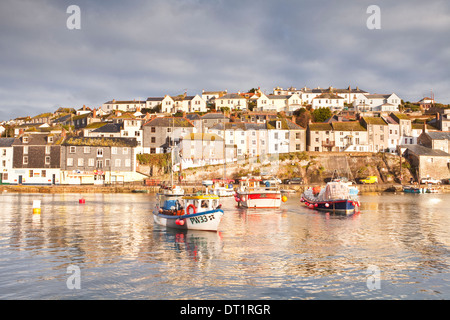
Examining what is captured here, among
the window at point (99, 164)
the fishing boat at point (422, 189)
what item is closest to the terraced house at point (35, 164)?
the window at point (99, 164)

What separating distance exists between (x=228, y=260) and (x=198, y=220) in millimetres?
8615

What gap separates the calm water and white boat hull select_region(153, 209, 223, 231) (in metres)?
0.66

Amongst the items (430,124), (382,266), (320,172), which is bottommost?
(382,266)

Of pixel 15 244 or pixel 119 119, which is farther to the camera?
pixel 119 119

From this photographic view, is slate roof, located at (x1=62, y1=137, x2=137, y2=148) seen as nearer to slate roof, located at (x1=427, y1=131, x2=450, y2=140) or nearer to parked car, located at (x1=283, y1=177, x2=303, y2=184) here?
parked car, located at (x1=283, y1=177, x2=303, y2=184)

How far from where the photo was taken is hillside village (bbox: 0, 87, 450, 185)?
7906cm

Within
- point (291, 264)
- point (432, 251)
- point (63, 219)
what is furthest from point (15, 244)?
point (432, 251)

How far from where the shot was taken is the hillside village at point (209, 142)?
79062mm

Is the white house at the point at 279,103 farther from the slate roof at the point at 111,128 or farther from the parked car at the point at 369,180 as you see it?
the slate roof at the point at 111,128

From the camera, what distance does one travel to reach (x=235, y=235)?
2747cm

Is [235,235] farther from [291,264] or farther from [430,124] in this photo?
[430,124]

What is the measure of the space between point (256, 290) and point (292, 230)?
15.9 m

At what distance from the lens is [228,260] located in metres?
19.6

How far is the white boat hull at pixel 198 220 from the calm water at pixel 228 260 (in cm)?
66
